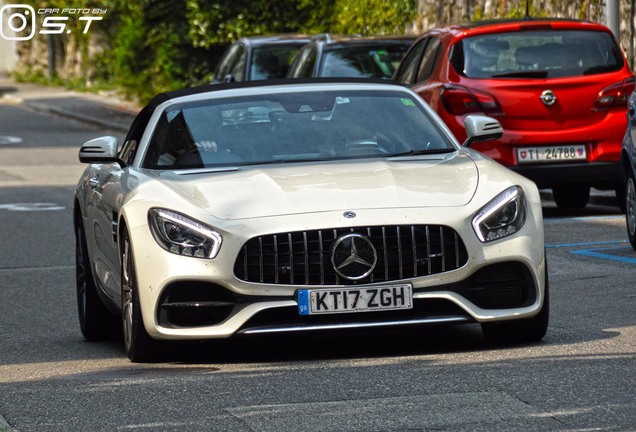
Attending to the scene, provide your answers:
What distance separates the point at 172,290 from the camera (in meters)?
7.80

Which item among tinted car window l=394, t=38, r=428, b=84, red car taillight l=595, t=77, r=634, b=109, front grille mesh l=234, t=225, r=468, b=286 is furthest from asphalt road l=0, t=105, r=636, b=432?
tinted car window l=394, t=38, r=428, b=84

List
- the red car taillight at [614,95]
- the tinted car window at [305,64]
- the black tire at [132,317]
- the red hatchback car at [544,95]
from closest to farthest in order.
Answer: the black tire at [132,317], the red hatchback car at [544,95], the red car taillight at [614,95], the tinted car window at [305,64]

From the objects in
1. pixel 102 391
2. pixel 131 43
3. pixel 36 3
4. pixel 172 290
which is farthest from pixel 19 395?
pixel 36 3

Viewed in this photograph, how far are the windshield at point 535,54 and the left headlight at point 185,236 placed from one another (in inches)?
305

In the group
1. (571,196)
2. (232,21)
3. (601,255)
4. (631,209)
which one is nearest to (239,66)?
(571,196)

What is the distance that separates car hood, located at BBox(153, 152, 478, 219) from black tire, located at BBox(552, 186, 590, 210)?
8.03 m

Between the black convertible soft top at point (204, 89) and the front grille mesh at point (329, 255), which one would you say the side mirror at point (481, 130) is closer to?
the black convertible soft top at point (204, 89)

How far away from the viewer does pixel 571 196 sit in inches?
655

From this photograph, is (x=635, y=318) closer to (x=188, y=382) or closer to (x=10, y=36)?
(x=188, y=382)

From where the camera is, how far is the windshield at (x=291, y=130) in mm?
8891

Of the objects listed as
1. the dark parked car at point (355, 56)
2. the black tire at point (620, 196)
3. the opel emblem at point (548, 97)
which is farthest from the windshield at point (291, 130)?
the dark parked car at point (355, 56)

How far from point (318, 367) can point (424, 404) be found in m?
1.23

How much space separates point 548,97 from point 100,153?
667 cm

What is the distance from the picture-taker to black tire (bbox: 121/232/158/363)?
7953 mm
